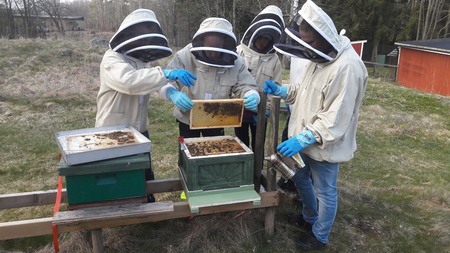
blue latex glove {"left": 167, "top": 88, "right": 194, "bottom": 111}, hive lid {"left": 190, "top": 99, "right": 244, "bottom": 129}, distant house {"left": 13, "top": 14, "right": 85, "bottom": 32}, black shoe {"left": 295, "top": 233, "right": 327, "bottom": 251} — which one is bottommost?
black shoe {"left": 295, "top": 233, "right": 327, "bottom": 251}

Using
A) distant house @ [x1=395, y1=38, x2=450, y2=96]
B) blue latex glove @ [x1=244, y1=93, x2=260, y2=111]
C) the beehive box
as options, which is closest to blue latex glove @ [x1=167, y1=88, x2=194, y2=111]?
the beehive box

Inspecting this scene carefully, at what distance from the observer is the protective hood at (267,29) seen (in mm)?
3447

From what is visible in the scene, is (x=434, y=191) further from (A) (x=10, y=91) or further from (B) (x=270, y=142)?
(A) (x=10, y=91)

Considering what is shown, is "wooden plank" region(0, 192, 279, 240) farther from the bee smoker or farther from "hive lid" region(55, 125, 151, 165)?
"hive lid" region(55, 125, 151, 165)

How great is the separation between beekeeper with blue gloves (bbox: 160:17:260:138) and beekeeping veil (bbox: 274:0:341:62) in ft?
1.66

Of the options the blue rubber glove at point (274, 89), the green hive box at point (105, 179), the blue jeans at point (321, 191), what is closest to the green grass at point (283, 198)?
the blue jeans at point (321, 191)

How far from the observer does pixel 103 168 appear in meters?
2.40

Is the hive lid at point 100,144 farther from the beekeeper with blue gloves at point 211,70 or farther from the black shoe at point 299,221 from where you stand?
the black shoe at point 299,221

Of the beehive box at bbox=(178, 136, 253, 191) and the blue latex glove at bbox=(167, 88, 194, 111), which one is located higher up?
the blue latex glove at bbox=(167, 88, 194, 111)

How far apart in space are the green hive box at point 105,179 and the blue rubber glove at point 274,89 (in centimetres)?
124

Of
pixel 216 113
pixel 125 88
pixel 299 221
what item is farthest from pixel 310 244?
pixel 125 88

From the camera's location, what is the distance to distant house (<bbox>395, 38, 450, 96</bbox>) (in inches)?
601

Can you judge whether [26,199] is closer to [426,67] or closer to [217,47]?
[217,47]

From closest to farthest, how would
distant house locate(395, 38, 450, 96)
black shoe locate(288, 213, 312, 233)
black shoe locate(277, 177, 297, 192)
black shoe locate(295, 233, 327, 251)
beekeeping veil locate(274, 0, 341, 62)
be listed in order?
beekeeping veil locate(274, 0, 341, 62)
black shoe locate(295, 233, 327, 251)
black shoe locate(288, 213, 312, 233)
black shoe locate(277, 177, 297, 192)
distant house locate(395, 38, 450, 96)
